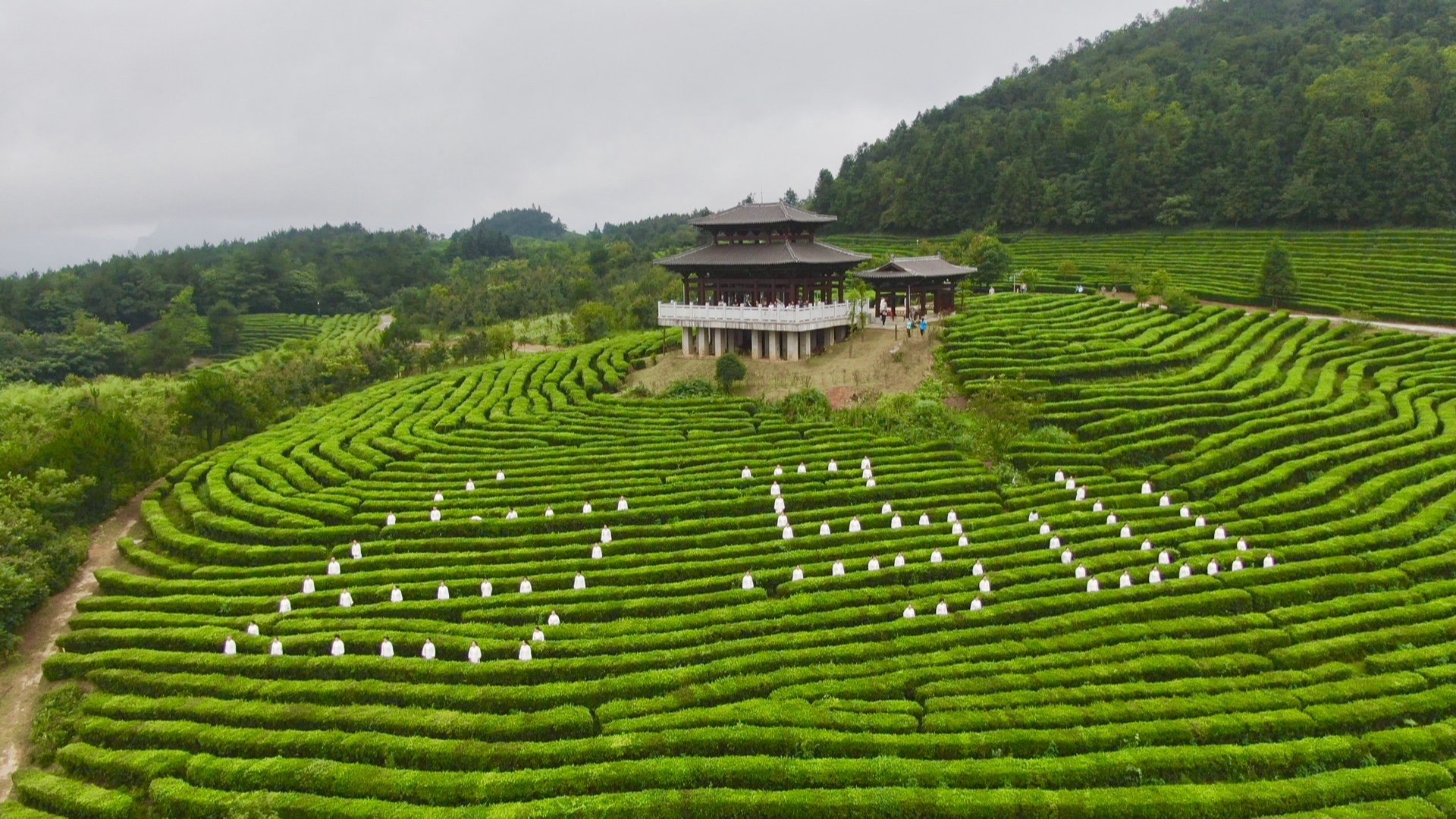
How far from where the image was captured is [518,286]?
86.9 metres

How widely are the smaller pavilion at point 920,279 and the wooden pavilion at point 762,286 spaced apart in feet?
6.52

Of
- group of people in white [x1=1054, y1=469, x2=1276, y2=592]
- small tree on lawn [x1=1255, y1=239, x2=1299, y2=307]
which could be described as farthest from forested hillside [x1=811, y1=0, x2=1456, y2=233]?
group of people in white [x1=1054, y1=469, x2=1276, y2=592]

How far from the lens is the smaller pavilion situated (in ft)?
145

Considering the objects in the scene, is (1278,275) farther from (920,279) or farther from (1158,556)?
(1158,556)

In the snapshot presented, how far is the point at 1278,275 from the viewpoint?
166 feet

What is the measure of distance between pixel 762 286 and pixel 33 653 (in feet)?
102

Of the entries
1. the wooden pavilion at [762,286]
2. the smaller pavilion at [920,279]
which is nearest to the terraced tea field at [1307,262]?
the smaller pavilion at [920,279]

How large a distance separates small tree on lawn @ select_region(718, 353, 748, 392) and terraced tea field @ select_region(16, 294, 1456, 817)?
5008 mm

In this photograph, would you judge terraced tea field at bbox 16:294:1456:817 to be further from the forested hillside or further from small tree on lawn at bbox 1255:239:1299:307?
the forested hillside

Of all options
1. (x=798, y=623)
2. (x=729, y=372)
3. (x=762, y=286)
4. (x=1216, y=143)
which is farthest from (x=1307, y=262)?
(x=798, y=623)

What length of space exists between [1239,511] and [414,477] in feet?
83.7

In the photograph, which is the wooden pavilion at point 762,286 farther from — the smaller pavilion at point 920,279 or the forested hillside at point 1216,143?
the forested hillside at point 1216,143

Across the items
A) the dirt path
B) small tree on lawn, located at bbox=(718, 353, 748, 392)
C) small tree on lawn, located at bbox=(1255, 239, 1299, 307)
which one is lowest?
the dirt path

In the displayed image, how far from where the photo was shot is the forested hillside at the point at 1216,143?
217ft
